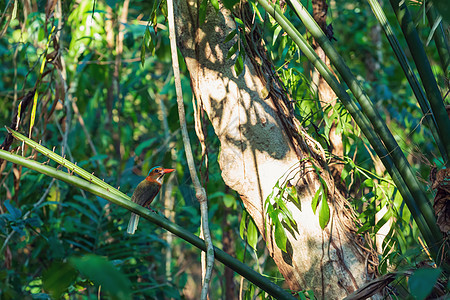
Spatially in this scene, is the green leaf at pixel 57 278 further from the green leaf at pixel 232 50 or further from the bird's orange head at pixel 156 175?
the bird's orange head at pixel 156 175

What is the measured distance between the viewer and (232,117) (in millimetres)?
1465

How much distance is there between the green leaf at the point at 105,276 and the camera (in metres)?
0.50

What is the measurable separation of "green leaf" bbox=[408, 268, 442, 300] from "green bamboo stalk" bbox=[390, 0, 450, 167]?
0.52 meters

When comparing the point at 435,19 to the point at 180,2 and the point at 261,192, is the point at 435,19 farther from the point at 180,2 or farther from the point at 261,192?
the point at 180,2

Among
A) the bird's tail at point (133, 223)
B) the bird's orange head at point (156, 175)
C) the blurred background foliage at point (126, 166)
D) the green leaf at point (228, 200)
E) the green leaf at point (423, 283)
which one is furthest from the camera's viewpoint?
the green leaf at point (228, 200)

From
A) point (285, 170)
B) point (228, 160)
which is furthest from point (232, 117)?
point (285, 170)

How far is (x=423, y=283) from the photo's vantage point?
64cm

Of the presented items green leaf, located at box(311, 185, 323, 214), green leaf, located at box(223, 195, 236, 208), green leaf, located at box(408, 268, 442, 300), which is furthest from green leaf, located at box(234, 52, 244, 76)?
green leaf, located at box(223, 195, 236, 208)

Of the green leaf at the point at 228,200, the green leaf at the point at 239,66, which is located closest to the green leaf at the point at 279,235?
the green leaf at the point at 239,66

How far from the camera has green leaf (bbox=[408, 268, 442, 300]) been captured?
618 mm

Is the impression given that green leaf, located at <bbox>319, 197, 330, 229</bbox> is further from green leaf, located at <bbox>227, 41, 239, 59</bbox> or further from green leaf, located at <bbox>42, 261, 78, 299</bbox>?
green leaf, located at <bbox>42, 261, 78, 299</bbox>

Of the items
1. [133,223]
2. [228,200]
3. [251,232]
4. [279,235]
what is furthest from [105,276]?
[228,200]

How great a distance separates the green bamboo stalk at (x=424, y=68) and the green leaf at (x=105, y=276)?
88cm

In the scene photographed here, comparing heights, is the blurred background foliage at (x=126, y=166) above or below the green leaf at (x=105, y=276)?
above
